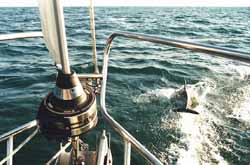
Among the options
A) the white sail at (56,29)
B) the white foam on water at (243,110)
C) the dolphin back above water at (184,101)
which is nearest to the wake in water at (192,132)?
the dolphin back above water at (184,101)

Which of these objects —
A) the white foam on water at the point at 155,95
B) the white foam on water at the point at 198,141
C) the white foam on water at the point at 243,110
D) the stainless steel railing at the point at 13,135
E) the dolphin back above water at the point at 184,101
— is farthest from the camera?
the white foam on water at the point at 155,95

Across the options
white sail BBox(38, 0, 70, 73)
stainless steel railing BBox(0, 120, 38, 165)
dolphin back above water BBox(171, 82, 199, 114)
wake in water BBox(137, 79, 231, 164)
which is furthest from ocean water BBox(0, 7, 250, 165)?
white sail BBox(38, 0, 70, 73)

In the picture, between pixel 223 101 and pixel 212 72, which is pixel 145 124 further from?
pixel 212 72

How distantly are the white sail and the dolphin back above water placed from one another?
7.84 meters

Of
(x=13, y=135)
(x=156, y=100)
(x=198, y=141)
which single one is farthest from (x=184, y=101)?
(x=13, y=135)

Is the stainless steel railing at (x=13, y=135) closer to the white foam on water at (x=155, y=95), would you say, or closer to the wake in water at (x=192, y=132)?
the wake in water at (x=192, y=132)

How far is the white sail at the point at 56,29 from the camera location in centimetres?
98

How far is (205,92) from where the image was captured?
10250 mm

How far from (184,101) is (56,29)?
27.3 ft

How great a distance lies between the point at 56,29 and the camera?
3.28 ft

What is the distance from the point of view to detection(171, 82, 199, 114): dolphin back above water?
28.6 feet

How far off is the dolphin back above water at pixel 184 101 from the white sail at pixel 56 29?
25.7ft

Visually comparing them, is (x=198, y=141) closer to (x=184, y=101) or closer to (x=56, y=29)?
(x=184, y=101)

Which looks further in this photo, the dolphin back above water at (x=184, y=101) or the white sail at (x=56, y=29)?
the dolphin back above water at (x=184, y=101)
